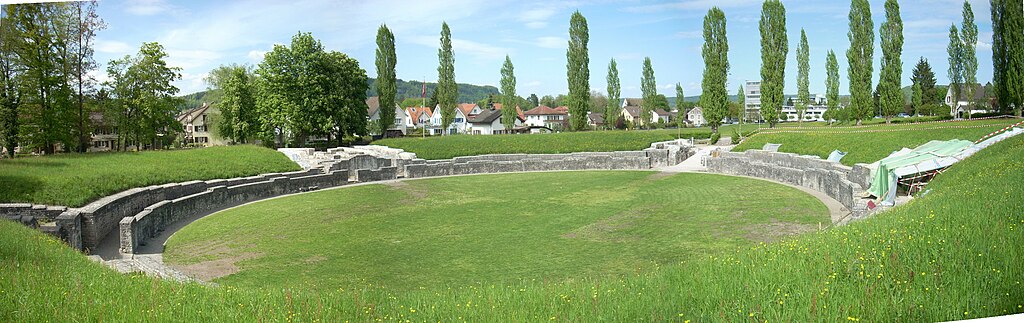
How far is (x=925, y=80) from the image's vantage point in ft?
43.9

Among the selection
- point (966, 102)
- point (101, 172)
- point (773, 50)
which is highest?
point (773, 50)

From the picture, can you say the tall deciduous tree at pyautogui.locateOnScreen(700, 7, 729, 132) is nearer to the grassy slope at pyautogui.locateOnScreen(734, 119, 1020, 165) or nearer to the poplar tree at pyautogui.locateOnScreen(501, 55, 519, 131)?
the grassy slope at pyautogui.locateOnScreen(734, 119, 1020, 165)

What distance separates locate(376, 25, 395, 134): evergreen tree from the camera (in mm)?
38469

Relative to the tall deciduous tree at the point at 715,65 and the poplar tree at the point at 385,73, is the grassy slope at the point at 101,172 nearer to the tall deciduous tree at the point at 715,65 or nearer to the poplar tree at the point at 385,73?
the poplar tree at the point at 385,73

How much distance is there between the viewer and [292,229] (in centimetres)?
1488

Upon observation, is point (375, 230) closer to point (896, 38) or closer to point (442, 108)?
point (896, 38)

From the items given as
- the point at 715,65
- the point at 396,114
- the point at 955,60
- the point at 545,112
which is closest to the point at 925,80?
the point at 955,60

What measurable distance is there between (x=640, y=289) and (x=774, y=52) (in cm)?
1975

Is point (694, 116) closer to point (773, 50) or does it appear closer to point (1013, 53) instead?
point (773, 50)

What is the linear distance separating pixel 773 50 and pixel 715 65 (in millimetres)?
3645

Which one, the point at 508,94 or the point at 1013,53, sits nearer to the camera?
the point at 1013,53

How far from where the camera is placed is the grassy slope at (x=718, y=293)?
6.33 meters

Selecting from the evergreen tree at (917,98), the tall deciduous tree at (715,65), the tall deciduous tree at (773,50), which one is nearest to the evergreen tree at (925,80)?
the evergreen tree at (917,98)

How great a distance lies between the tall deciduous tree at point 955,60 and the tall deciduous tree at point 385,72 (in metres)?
30.9
